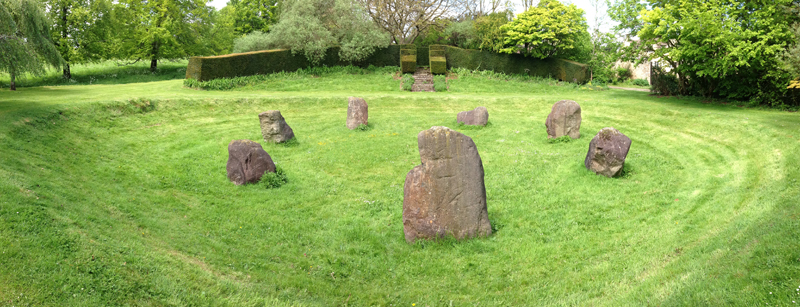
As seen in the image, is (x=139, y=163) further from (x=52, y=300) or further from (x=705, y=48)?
(x=705, y=48)

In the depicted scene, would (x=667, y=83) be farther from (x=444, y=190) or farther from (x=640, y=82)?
(x=444, y=190)

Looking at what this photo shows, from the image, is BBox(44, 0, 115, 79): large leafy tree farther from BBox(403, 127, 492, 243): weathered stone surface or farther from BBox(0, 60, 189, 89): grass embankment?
BBox(403, 127, 492, 243): weathered stone surface

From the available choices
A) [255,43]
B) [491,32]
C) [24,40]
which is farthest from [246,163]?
[491,32]

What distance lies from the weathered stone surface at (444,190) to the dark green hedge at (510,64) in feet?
93.8

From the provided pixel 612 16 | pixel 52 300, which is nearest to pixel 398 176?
pixel 52 300

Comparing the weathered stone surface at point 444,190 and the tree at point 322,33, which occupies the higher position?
the tree at point 322,33

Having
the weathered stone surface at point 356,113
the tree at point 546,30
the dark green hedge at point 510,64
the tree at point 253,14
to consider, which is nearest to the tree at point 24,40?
the weathered stone surface at point 356,113

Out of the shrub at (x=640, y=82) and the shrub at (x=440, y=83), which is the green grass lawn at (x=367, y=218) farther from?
the shrub at (x=640, y=82)

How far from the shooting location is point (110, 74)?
→ 121 ft

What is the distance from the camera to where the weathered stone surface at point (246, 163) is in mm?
12820

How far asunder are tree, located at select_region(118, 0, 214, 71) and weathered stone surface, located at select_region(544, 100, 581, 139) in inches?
1257

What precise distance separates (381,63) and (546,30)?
46.4ft

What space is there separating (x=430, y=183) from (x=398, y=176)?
197 inches

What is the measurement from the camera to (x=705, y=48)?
20.0m
